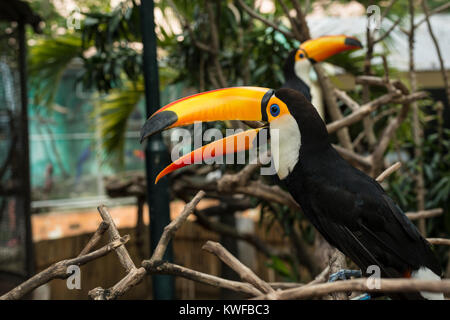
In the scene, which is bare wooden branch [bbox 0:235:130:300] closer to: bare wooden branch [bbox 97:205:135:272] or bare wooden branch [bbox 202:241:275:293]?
bare wooden branch [bbox 97:205:135:272]

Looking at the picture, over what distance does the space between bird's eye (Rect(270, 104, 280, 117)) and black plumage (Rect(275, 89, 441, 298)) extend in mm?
30

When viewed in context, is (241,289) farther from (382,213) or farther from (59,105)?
(59,105)

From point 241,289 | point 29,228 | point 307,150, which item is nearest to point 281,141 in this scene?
point 307,150

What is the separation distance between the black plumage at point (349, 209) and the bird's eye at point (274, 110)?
30 mm

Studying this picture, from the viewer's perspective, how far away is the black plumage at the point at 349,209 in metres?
1.15

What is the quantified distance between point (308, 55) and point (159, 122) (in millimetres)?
1724

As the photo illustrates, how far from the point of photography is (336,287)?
2.36ft

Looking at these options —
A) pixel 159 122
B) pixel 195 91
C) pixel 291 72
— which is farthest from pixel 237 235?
pixel 159 122

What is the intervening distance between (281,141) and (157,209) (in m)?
0.68

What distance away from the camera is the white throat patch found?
122 centimetres

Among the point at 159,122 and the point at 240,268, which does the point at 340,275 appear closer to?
the point at 240,268

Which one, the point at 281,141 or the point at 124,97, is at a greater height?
the point at 124,97

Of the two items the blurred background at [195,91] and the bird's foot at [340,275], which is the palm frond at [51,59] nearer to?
the blurred background at [195,91]

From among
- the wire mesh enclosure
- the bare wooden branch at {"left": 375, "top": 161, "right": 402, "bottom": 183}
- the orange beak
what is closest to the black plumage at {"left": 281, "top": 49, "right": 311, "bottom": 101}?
the bare wooden branch at {"left": 375, "top": 161, "right": 402, "bottom": 183}
